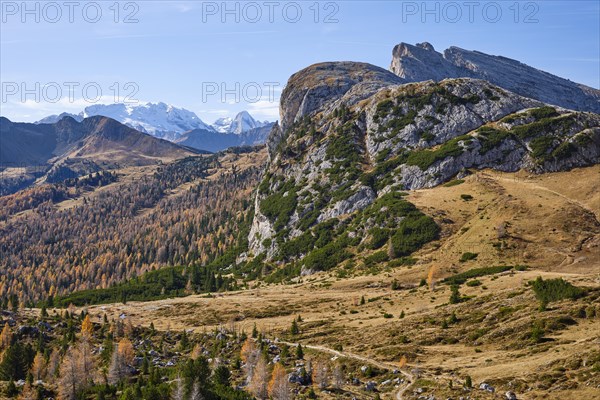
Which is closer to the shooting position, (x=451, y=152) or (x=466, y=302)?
(x=466, y=302)

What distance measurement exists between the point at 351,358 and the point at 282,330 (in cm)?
2685

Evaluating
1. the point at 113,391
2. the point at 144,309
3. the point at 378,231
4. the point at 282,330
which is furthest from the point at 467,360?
the point at 144,309

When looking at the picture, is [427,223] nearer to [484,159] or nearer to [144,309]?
[484,159]

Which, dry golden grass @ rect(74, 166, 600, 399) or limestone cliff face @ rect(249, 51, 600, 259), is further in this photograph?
limestone cliff face @ rect(249, 51, 600, 259)

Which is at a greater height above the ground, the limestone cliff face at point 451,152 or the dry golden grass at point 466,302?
the limestone cliff face at point 451,152

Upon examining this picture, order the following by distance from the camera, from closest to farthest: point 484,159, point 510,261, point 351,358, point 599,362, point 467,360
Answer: point 599,362 → point 467,360 → point 351,358 → point 510,261 → point 484,159

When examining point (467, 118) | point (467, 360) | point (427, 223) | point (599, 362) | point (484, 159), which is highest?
point (467, 118)

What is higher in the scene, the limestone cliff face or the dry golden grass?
the limestone cliff face

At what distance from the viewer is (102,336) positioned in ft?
322

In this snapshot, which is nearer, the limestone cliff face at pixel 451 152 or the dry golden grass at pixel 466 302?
the dry golden grass at pixel 466 302

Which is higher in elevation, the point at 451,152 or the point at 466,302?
the point at 451,152

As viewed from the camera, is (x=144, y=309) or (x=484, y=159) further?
(x=484, y=159)

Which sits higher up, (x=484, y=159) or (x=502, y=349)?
(x=484, y=159)

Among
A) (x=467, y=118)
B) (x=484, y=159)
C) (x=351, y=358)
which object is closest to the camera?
(x=351, y=358)
